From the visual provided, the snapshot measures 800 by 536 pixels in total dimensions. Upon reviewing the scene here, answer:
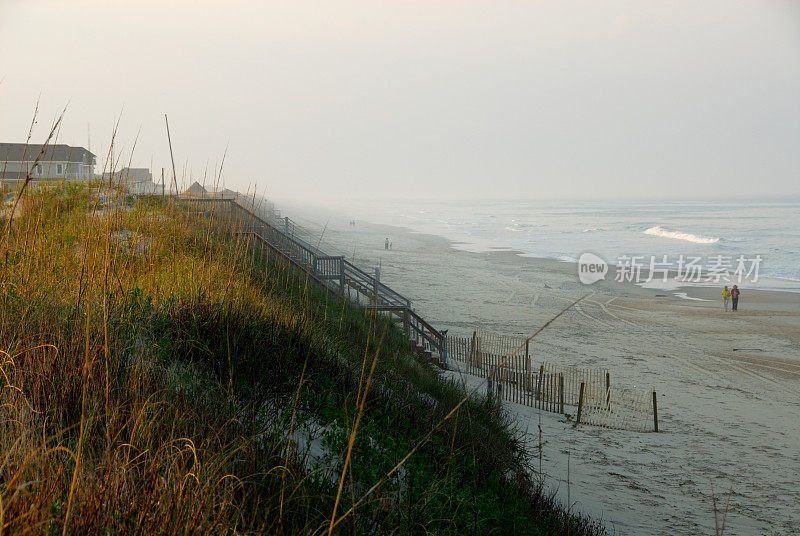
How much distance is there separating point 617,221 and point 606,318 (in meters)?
70.2

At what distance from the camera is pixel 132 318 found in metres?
4.14

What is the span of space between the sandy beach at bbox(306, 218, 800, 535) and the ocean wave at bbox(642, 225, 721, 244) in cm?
2880

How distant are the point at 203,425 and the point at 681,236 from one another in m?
73.4

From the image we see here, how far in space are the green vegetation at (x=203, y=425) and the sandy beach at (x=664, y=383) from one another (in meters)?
1.26

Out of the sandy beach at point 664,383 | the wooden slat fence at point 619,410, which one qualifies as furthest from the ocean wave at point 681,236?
the wooden slat fence at point 619,410

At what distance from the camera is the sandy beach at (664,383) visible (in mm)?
9219

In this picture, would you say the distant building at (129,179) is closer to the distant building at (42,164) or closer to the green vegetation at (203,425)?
the distant building at (42,164)

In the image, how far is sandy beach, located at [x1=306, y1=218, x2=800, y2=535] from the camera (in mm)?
9219

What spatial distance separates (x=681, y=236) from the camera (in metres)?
67.5

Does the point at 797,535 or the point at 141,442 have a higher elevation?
the point at 141,442

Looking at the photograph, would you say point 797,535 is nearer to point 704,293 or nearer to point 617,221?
point 704,293

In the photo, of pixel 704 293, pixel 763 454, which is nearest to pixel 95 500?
pixel 763 454

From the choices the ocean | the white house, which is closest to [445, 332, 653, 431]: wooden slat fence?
the white house

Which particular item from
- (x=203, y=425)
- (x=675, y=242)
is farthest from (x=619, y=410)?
(x=675, y=242)
